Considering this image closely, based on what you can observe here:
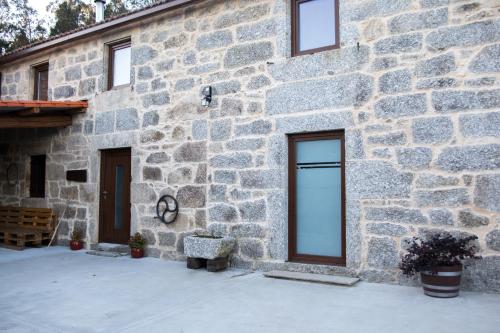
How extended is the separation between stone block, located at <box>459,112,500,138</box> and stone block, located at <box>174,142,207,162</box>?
368 centimetres

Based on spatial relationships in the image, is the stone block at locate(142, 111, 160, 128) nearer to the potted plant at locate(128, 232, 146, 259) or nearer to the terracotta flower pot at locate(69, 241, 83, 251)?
the potted plant at locate(128, 232, 146, 259)

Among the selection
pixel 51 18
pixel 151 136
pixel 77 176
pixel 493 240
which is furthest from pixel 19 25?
pixel 493 240

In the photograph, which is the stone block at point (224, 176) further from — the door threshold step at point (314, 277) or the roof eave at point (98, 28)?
the roof eave at point (98, 28)

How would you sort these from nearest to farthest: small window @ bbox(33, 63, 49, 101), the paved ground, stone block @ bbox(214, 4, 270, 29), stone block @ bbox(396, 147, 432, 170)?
1. the paved ground
2. stone block @ bbox(396, 147, 432, 170)
3. stone block @ bbox(214, 4, 270, 29)
4. small window @ bbox(33, 63, 49, 101)

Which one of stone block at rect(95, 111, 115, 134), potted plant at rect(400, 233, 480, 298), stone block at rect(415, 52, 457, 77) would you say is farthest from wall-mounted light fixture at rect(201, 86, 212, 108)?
potted plant at rect(400, 233, 480, 298)

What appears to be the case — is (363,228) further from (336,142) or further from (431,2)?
(431,2)

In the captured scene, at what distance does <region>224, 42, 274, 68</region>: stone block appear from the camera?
6.34 metres

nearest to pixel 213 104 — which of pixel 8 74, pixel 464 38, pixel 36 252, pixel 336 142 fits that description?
pixel 336 142

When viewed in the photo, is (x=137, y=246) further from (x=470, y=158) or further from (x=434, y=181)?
(x=470, y=158)

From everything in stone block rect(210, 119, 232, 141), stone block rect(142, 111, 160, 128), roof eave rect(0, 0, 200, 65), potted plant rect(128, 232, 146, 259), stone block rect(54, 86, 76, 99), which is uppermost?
roof eave rect(0, 0, 200, 65)

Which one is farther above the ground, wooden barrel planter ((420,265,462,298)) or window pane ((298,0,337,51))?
window pane ((298,0,337,51))

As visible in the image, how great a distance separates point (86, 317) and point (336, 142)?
3614 millimetres

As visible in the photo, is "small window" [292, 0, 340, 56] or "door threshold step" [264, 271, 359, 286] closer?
"door threshold step" [264, 271, 359, 286]

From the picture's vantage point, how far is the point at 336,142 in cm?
586
